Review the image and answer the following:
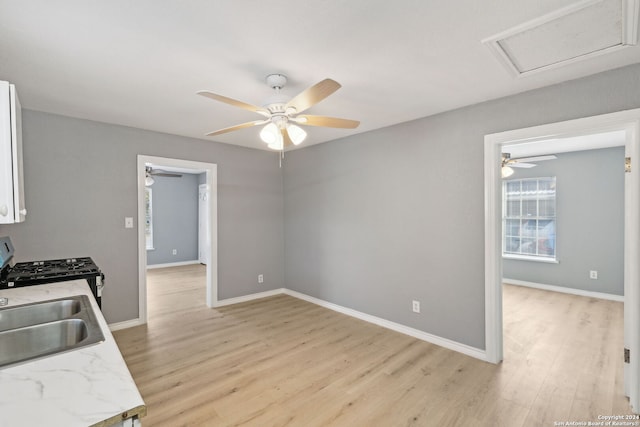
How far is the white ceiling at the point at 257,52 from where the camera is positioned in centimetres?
152

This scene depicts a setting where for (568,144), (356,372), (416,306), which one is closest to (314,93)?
(356,372)

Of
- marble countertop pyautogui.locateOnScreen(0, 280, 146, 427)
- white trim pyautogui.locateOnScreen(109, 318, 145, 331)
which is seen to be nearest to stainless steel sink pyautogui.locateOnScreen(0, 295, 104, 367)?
marble countertop pyautogui.locateOnScreen(0, 280, 146, 427)

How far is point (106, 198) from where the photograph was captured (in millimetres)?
3473

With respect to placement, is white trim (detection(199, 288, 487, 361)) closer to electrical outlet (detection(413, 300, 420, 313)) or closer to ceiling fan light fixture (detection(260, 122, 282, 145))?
electrical outlet (detection(413, 300, 420, 313))

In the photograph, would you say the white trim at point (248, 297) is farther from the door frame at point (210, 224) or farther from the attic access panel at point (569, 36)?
the attic access panel at point (569, 36)

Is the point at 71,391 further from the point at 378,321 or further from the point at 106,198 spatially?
the point at 378,321

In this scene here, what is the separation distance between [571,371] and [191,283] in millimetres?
5738

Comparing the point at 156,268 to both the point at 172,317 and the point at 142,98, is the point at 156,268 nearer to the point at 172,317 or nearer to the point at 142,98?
the point at 172,317

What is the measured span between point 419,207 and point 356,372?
1795 millimetres

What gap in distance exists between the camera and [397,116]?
10.5ft

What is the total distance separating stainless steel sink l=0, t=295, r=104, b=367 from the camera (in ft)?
4.49

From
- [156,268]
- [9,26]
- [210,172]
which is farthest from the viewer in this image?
[156,268]

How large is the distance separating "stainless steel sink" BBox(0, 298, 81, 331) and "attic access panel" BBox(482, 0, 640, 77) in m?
2.92

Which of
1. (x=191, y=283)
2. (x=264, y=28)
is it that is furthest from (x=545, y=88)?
(x=191, y=283)
